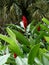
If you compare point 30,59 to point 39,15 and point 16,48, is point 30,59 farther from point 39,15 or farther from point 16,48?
point 39,15

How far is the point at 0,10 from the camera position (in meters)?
4.98

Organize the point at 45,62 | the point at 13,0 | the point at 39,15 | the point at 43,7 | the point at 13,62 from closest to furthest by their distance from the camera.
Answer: the point at 45,62, the point at 13,62, the point at 39,15, the point at 43,7, the point at 13,0

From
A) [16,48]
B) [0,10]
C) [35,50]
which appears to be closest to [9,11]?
[0,10]

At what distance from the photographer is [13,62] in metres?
1.69

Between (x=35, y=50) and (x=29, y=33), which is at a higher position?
(x=35, y=50)

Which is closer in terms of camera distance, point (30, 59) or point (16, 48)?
point (30, 59)

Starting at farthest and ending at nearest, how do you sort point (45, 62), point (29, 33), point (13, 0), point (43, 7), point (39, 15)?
1. point (13, 0)
2. point (43, 7)
3. point (39, 15)
4. point (29, 33)
5. point (45, 62)

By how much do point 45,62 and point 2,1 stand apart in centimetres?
385

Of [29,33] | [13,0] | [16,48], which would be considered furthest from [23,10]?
[16,48]

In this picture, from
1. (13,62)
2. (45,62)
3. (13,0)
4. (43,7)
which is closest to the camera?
(45,62)

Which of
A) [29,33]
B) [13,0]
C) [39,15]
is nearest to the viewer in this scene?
[29,33]

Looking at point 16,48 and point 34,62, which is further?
point 16,48

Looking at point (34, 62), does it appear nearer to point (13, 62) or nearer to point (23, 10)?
point (13, 62)

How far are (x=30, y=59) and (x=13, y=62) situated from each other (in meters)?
0.22
